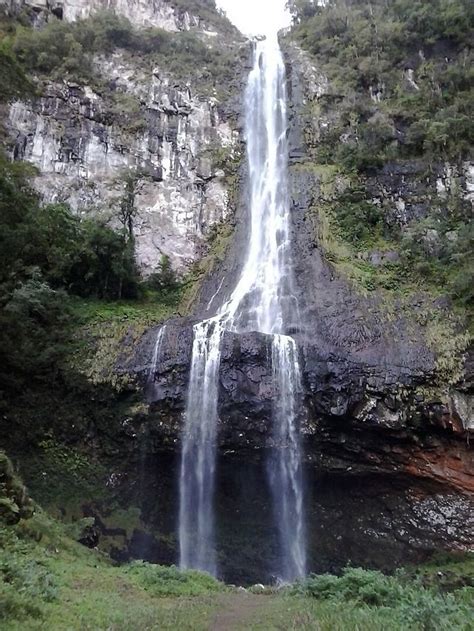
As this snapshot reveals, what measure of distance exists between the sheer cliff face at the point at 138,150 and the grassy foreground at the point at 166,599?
12604mm

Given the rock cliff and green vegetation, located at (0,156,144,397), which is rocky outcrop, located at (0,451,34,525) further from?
green vegetation, located at (0,156,144,397)

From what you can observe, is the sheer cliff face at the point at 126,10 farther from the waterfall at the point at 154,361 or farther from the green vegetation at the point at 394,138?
the waterfall at the point at 154,361

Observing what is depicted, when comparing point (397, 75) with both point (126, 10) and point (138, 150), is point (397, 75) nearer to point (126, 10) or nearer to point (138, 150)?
point (138, 150)

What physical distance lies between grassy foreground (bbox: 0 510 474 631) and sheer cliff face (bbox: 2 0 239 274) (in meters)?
12.6

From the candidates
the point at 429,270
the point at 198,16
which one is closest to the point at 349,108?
the point at 429,270

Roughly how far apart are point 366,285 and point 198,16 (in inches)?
1035

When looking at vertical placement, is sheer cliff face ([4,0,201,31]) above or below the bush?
above

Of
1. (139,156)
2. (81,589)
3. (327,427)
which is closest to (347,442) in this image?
(327,427)

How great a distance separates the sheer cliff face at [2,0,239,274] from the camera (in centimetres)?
2020

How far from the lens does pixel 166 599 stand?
752 cm

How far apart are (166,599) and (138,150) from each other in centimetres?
1944

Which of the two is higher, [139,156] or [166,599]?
[139,156]

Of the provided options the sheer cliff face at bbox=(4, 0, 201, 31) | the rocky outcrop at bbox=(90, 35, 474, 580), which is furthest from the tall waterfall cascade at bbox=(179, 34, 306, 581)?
the sheer cliff face at bbox=(4, 0, 201, 31)

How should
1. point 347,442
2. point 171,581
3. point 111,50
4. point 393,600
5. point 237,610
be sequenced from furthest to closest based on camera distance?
point 111,50 → point 347,442 → point 171,581 → point 237,610 → point 393,600
